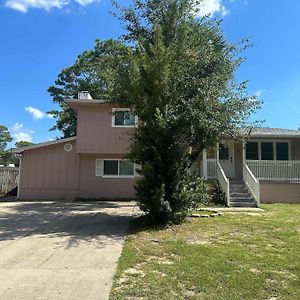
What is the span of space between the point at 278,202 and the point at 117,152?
8.74 metres

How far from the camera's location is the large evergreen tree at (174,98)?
11.6 metres

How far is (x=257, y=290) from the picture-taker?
5.91 metres

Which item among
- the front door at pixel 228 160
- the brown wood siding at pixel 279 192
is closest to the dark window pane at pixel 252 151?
the front door at pixel 228 160

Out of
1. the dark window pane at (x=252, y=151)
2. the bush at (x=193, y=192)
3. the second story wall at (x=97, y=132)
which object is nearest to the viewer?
the bush at (x=193, y=192)

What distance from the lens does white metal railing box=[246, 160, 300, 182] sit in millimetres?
20781

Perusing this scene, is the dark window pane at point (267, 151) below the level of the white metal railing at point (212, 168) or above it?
above

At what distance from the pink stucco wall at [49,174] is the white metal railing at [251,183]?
29.8 ft

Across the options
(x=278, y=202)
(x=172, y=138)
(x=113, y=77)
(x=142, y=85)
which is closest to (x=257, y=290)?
(x=172, y=138)

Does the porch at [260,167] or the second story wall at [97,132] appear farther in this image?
the second story wall at [97,132]

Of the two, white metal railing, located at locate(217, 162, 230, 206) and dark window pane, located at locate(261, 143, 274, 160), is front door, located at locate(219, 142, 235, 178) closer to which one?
white metal railing, located at locate(217, 162, 230, 206)

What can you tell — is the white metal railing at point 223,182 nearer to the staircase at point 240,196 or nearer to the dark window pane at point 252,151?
the staircase at point 240,196

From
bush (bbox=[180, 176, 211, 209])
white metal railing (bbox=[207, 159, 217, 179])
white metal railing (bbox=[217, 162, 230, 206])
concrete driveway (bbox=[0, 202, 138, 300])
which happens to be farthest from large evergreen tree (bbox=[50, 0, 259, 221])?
white metal railing (bbox=[207, 159, 217, 179])

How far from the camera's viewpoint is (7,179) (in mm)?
25750

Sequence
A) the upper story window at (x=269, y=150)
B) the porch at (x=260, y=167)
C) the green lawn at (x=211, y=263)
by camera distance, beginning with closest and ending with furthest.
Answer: the green lawn at (x=211, y=263)
the porch at (x=260, y=167)
the upper story window at (x=269, y=150)
